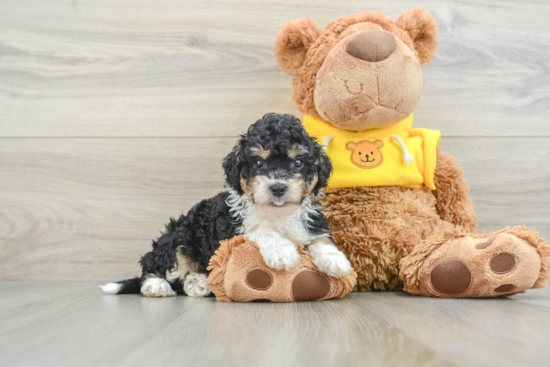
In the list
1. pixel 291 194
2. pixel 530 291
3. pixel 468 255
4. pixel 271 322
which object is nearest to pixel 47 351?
pixel 271 322

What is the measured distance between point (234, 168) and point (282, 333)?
76cm

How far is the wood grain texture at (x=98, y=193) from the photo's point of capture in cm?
255

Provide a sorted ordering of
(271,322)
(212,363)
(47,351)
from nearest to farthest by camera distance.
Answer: (212,363) < (47,351) < (271,322)

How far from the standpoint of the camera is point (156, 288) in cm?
191

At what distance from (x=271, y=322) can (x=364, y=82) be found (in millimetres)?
1063

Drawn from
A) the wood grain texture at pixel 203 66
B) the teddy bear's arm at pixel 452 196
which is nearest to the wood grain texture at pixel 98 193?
the wood grain texture at pixel 203 66

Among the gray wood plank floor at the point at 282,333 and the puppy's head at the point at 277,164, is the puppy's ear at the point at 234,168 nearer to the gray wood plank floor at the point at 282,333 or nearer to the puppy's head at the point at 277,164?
the puppy's head at the point at 277,164

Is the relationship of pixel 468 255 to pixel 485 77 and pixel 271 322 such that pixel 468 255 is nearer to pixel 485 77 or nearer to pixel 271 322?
pixel 271 322

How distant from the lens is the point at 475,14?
2.52m

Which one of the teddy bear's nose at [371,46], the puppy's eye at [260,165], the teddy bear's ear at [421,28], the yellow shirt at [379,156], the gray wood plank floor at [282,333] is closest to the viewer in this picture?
the gray wood plank floor at [282,333]

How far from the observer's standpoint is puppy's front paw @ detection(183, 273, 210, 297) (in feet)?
6.21

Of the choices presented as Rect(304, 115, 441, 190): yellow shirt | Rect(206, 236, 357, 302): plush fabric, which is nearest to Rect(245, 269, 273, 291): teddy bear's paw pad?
Rect(206, 236, 357, 302): plush fabric

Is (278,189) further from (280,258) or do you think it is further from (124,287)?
(124,287)

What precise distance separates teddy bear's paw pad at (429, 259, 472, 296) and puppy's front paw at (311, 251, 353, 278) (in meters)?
0.32
